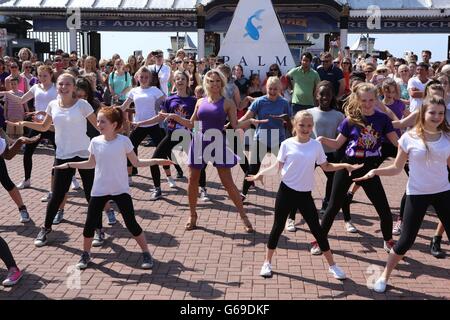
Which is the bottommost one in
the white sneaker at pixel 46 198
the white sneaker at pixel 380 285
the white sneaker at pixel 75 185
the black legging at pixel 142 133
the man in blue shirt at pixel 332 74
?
the white sneaker at pixel 380 285

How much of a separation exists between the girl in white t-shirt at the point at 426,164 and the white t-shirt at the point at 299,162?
2.13ft

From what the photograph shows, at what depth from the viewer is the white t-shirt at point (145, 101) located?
8133mm

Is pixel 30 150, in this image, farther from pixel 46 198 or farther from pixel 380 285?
pixel 380 285

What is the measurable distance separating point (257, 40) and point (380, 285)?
7286 millimetres

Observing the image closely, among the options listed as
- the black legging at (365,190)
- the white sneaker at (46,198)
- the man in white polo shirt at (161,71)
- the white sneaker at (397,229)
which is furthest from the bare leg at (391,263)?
the man in white polo shirt at (161,71)

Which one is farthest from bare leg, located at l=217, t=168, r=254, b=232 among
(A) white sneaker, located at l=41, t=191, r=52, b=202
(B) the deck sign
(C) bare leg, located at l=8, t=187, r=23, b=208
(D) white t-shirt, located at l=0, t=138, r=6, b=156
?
(B) the deck sign

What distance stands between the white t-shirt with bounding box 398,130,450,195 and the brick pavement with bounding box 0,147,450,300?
0.95 metres

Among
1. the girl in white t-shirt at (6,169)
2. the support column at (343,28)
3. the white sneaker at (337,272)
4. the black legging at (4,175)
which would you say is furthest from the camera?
the support column at (343,28)

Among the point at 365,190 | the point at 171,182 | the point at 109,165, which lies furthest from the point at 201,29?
the point at 109,165

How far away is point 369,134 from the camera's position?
5582 millimetres

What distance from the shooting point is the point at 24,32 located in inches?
1019

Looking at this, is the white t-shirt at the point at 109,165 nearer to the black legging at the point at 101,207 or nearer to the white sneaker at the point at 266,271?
the black legging at the point at 101,207
